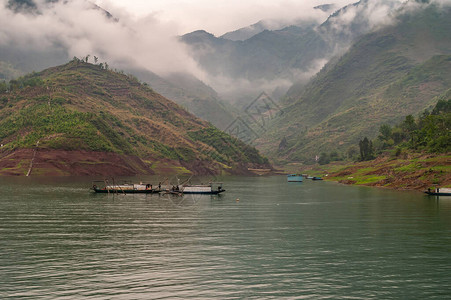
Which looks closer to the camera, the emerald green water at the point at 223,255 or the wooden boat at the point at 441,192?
the emerald green water at the point at 223,255

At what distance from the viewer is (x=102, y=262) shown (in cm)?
5172

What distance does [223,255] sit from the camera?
55781 millimetres

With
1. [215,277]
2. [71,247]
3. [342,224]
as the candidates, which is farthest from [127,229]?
[342,224]

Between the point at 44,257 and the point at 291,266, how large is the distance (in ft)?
102

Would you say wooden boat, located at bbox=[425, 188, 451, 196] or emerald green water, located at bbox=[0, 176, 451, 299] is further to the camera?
wooden boat, located at bbox=[425, 188, 451, 196]

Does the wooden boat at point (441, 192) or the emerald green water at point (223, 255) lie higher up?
the wooden boat at point (441, 192)

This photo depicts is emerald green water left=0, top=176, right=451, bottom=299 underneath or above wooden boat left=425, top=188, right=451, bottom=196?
underneath

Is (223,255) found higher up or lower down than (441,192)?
lower down

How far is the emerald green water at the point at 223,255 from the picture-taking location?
4209 centimetres

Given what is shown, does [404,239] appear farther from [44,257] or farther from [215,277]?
[44,257]

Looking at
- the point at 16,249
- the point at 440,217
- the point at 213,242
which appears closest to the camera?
the point at 16,249

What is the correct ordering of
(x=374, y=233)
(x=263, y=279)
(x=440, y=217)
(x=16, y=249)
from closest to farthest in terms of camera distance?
1. (x=263, y=279)
2. (x=16, y=249)
3. (x=374, y=233)
4. (x=440, y=217)

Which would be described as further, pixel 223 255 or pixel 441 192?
pixel 441 192

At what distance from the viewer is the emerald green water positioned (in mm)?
42094
